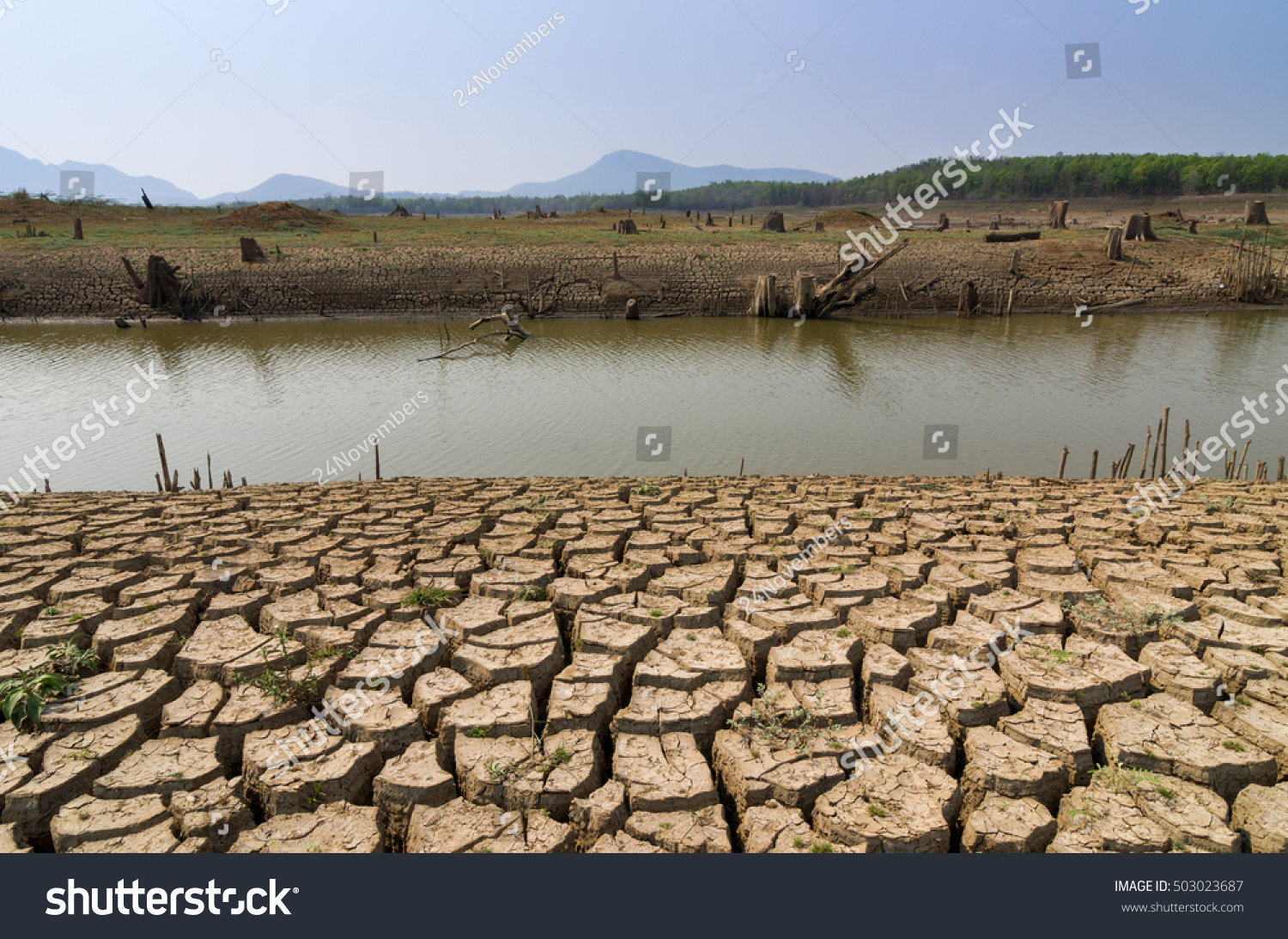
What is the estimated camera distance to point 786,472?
993 cm

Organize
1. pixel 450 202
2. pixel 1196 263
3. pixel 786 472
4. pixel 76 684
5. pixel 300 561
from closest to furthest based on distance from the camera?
1. pixel 76 684
2. pixel 300 561
3. pixel 786 472
4. pixel 1196 263
5. pixel 450 202

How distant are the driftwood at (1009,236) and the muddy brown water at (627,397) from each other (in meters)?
9.73

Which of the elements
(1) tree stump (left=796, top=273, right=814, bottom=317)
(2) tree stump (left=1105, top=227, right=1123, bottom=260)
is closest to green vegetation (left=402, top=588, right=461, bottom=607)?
(1) tree stump (left=796, top=273, right=814, bottom=317)

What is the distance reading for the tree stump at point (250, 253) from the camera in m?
27.4

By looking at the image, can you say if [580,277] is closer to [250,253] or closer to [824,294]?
[824,294]

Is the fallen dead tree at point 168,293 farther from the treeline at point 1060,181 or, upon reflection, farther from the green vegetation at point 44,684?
the treeline at point 1060,181

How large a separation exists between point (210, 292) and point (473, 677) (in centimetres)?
2723

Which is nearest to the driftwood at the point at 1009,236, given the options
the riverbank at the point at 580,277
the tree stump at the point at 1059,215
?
the riverbank at the point at 580,277

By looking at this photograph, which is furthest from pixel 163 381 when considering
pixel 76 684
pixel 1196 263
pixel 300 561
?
pixel 1196 263

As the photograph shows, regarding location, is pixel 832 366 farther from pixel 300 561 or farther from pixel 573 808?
pixel 573 808

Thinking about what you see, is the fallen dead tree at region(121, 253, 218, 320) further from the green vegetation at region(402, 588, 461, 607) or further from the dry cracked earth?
the green vegetation at region(402, 588, 461, 607)

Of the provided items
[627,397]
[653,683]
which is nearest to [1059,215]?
[627,397]

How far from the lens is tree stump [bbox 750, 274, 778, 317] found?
25.3 m

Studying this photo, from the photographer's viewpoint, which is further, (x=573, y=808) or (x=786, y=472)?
(x=786, y=472)
